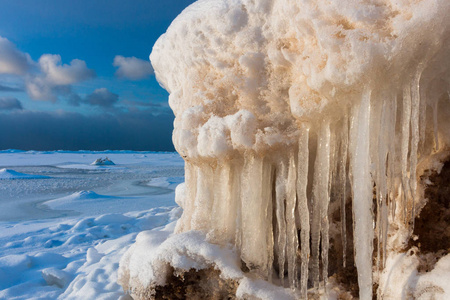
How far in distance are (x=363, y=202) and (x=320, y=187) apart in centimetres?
28

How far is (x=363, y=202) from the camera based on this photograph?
190 centimetres

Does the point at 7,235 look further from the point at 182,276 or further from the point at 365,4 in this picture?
the point at 365,4

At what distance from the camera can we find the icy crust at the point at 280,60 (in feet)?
5.44

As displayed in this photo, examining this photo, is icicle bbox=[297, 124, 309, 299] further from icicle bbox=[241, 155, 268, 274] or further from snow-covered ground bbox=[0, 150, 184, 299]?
snow-covered ground bbox=[0, 150, 184, 299]

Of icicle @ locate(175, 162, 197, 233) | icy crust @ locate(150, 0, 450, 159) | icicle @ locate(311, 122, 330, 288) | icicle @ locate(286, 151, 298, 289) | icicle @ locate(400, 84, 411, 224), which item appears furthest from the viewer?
icicle @ locate(175, 162, 197, 233)

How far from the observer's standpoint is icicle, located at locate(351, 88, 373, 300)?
185cm

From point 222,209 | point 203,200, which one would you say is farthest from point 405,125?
point 203,200

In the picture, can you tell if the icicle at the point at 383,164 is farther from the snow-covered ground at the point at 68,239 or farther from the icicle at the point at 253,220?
the snow-covered ground at the point at 68,239

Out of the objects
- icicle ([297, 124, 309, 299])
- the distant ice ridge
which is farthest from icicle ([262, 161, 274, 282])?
the distant ice ridge

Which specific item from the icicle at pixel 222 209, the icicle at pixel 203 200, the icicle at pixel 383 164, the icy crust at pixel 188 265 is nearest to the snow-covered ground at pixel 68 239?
the icy crust at pixel 188 265

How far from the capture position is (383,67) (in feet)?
5.56

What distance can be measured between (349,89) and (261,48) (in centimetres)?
78

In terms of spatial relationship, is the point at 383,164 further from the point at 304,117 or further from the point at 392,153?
the point at 304,117

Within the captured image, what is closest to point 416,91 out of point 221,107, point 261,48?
point 261,48
